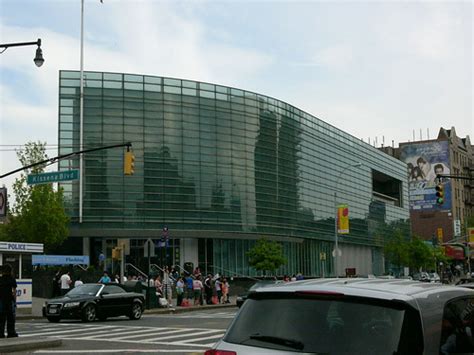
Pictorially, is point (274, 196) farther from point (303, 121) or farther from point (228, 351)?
point (228, 351)

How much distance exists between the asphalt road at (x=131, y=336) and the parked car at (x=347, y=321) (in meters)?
10.5

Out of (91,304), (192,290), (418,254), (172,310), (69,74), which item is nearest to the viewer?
(91,304)

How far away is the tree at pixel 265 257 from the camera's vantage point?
59.1 m

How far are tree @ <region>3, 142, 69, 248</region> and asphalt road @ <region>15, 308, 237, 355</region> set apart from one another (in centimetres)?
2576

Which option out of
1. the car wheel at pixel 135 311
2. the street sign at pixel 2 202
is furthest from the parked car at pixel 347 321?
the car wheel at pixel 135 311

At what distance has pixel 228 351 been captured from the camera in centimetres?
493

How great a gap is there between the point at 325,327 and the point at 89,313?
21.6 m

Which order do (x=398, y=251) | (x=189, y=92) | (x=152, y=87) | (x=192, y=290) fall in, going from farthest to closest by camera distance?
(x=398, y=251) < (x=189, y=92) < (x=152, y=87) < (x=192, y=290)

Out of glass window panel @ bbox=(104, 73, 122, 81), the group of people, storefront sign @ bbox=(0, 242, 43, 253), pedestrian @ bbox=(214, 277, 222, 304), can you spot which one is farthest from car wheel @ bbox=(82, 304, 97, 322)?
glass window panel @ bbox=(104, 73, 122, 81)

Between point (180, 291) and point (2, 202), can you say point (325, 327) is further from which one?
point (180, 291)

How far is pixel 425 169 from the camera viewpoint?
13338 centimetres

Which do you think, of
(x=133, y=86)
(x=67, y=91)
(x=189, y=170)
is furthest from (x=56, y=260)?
(x=133, y=86)

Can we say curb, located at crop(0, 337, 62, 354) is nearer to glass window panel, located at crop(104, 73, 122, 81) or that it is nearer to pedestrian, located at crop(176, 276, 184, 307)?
pedestrian, located at crop(176, 276, 184, 307)

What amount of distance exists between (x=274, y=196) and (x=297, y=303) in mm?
63541
